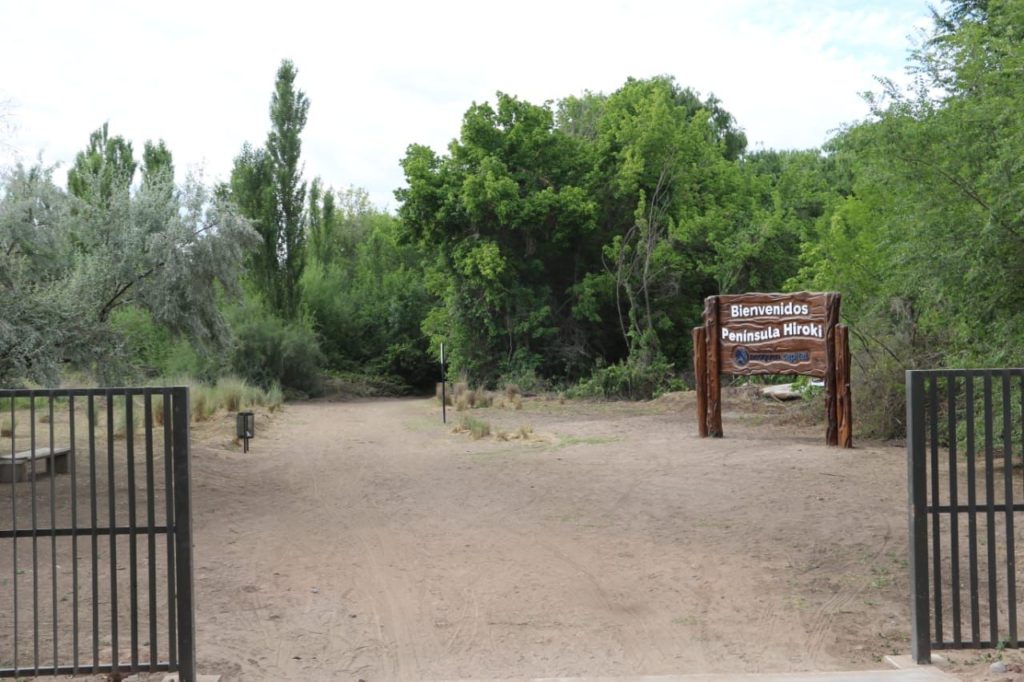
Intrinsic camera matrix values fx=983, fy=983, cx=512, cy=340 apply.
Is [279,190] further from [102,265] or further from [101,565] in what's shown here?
[101,565]

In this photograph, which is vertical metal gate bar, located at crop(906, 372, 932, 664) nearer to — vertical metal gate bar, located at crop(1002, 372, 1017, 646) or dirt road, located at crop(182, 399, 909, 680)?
vertical metal gate bar, located at crop(1002, 372, 1017, 646)

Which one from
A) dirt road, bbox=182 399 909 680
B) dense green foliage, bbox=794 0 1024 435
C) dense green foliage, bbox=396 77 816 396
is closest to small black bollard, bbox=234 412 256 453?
dirt road, bbox=182 399 909 680

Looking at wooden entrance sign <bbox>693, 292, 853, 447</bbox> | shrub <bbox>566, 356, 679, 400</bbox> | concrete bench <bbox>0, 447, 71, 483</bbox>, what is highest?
wooden entrance sign <bbox>693, 292, 853, 447</bbox>

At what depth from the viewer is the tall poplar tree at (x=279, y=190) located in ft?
126

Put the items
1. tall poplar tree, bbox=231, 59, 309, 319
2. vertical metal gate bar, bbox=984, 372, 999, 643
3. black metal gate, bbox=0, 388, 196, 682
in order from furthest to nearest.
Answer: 1. tall poplar tree, bbox=231, 59, 309, 319
2. vertical metal gate bar, bbox=984, 372, 999, 643
3. black metal gate, bbox=0, 388, 196, 682

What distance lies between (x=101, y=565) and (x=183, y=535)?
4.00 m

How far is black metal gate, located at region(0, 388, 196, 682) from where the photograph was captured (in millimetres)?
5625

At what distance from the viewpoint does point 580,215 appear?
109 ft

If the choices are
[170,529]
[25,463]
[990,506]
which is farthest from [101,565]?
[990,506]

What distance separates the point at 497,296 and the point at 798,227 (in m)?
10.4

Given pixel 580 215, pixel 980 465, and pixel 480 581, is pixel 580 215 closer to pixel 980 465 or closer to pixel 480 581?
pixel 980 465

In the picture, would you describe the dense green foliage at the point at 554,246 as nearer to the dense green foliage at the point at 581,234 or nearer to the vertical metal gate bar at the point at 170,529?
the dense green foliage at the point at 581,234

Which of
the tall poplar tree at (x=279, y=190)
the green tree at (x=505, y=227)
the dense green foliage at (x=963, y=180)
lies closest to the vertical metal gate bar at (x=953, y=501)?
the dense green foliage at (x=963, y=180)

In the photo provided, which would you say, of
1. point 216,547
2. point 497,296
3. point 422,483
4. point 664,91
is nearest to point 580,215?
point 497,296
